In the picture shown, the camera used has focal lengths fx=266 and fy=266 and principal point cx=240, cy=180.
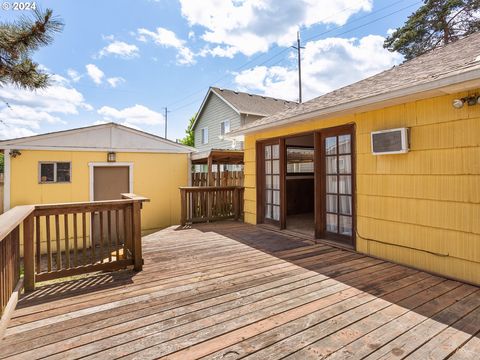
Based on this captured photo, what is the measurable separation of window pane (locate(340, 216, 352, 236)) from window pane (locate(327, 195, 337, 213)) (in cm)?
19

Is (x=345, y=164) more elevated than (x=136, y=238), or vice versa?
(x=345, y=164)

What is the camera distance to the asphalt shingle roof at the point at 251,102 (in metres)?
13.4

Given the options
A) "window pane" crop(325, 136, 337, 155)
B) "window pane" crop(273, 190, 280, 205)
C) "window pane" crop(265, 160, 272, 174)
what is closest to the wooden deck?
"window pane" crop(325, 136, 337, 155)

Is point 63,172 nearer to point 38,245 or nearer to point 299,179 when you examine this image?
point 38,245

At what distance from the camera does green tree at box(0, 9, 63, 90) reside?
3445mm

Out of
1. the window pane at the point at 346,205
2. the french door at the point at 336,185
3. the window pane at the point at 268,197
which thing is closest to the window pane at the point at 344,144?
the french door at the point at 336,185

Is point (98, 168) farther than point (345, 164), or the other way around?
point (98, 168)

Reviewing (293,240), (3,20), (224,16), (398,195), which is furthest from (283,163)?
(224,16)

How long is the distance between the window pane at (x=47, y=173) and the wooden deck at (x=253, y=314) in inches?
195

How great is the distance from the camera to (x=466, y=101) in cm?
270

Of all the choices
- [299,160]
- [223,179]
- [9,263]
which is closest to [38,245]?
[9,263]

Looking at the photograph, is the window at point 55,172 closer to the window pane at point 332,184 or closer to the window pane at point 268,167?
the window pane at point 268,167

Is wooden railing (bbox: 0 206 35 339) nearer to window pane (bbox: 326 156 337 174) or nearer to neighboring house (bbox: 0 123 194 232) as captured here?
window pane (bbox: 326 156 337 174)

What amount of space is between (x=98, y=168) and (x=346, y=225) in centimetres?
634
